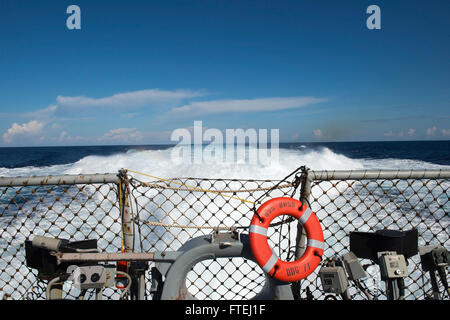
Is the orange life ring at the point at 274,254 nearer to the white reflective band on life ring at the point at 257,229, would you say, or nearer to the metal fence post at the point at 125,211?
the white reflective band on life ring at the point at 257,229

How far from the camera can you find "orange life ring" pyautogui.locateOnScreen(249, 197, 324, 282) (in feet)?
5.43

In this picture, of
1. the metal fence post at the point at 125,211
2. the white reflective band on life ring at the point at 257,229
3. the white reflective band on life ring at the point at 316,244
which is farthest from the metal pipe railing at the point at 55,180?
the white reflective band on life ring at the point at 316,244

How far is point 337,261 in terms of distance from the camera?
189cm

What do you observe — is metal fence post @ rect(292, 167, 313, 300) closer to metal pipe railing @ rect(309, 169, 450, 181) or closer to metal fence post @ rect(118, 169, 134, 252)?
metal pipe railing @ rect(309, 169, 450, 181)

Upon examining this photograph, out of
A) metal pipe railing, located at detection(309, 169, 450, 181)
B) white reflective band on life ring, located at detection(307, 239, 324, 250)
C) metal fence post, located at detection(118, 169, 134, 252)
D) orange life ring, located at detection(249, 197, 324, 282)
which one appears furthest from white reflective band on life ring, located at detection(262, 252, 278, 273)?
metal fence post, located at detection(118, 169, 134, 252)

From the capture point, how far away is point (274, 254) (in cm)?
169

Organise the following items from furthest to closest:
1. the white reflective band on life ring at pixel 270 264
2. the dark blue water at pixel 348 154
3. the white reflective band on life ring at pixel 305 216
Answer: the dark blue water at pixel 348 154 < the white reflective band on life ring at pixel 305 216 < the white reflective band on life ring at pixel 270 264

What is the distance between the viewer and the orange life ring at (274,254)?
165cm

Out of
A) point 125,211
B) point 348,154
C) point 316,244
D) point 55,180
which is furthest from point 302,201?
point 348,154

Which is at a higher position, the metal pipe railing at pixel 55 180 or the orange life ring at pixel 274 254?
the metal pipe railing at pixel 55 180

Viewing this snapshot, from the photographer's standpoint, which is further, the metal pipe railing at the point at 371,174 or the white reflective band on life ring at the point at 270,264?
the metal pipe railing at the point at 371,174

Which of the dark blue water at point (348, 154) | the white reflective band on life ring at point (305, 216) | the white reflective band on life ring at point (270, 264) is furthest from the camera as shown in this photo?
the dark blue water at point (348, 154)
